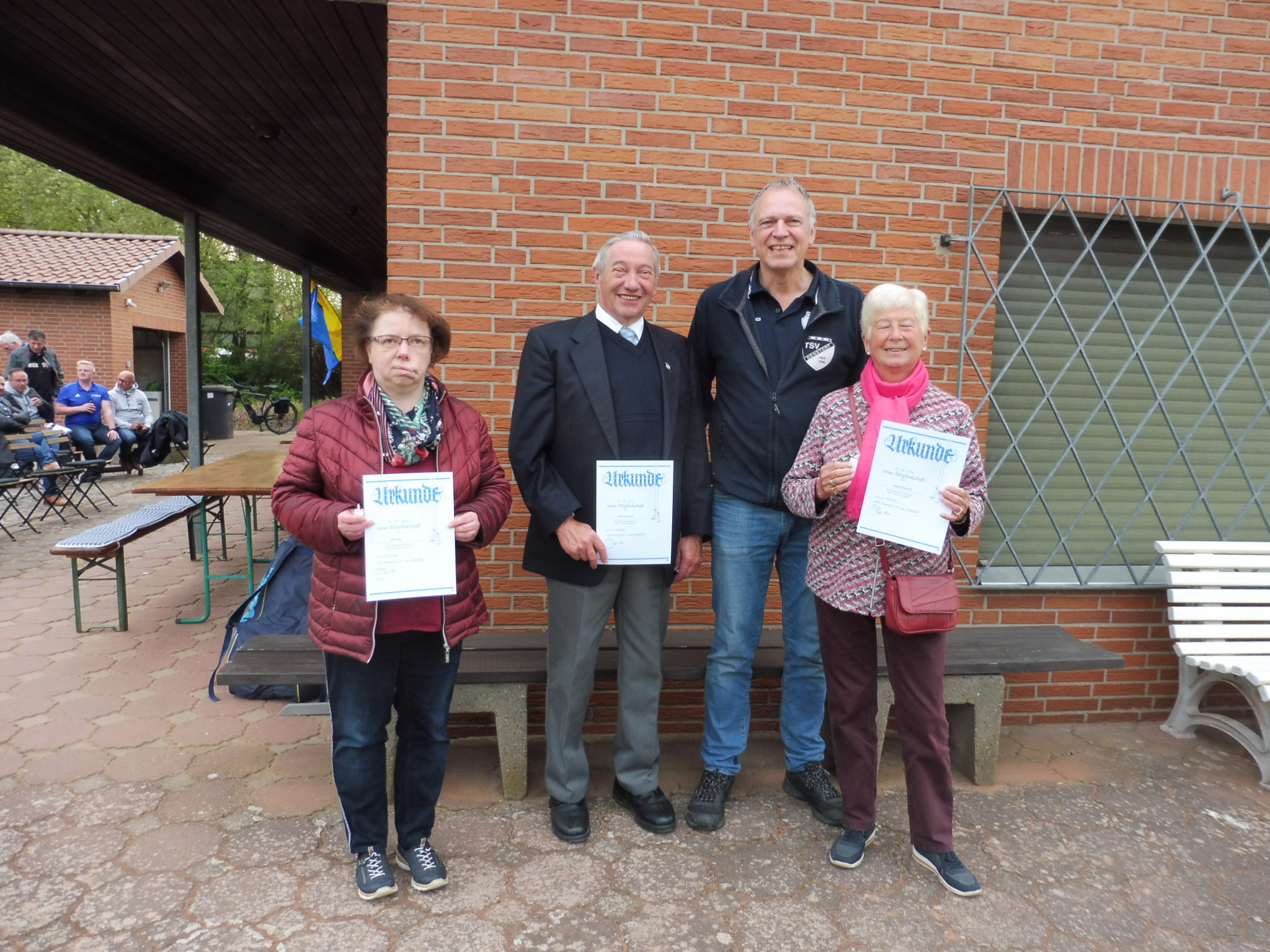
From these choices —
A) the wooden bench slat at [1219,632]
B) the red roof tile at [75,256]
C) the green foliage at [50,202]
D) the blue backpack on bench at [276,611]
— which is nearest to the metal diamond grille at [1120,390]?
the wooden bench slat at [1219,632]

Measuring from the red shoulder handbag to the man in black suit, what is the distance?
0.66 m

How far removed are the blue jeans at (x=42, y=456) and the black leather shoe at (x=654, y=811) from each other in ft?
27.6

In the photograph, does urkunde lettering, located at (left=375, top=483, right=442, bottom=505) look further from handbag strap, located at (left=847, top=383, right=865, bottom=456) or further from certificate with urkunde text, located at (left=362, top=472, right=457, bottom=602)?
handbag strap, located at (left=847, top=383, right=865, bottom=456)

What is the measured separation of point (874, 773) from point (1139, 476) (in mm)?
2078

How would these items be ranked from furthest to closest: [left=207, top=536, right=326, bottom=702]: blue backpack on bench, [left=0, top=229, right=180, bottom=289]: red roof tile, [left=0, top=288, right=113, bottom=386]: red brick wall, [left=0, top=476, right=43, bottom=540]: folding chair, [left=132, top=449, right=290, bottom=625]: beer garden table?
[left=0, top=288, right=113, bottom=386]: red brick wall < [left=0, top=229, right=180, bottom=289]: red roof tile < [left=0, top=476, right=43, bottom=540]: folding chair < [left=132, top=449, right=290, bottom=625]: beer garden table < [left=207, top=536, right=326, bottom=702]: blue backpack on bench

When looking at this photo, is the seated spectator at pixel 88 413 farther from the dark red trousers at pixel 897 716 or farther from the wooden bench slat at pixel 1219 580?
the wooden bench slat at pixel 1219 580

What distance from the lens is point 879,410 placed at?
7.95 ft

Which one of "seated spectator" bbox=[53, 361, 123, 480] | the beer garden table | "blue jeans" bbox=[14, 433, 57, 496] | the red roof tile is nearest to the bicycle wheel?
the red roof tile

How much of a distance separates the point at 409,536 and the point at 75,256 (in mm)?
21003

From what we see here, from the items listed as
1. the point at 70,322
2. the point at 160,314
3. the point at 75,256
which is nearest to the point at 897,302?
the point at 70,322

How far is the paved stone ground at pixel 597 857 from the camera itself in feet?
7.68

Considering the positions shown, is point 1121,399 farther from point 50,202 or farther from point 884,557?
point 50,202

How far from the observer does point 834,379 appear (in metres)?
2.74

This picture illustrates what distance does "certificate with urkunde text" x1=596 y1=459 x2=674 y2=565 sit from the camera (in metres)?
2.55
